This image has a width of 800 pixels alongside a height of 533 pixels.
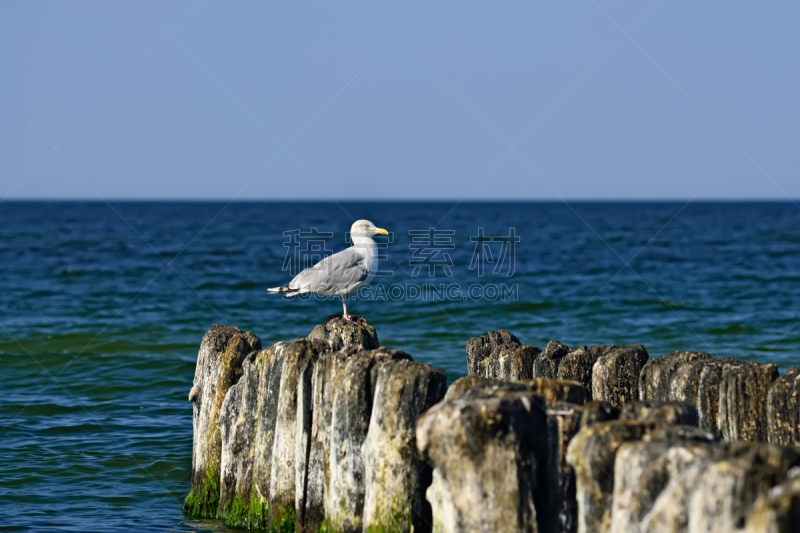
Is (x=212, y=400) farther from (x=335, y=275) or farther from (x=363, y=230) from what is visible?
(x=363, y=230)

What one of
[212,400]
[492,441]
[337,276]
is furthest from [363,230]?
[492,441]

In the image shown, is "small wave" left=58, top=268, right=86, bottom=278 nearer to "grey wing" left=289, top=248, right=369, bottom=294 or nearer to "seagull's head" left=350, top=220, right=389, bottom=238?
"seagull's head" left=350, top=220, right=389, bottom=238

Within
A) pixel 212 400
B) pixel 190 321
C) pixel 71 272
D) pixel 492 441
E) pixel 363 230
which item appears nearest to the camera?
pixel 492 441

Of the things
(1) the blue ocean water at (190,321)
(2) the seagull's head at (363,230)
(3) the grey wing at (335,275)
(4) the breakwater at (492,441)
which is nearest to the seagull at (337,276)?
(3) the grey wing at (335,275)

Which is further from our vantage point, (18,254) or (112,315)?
(18,254)

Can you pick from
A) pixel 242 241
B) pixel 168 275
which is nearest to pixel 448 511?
pixel 168 275

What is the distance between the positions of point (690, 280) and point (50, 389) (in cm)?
1872

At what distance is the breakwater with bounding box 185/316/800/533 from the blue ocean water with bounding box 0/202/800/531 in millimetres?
1047

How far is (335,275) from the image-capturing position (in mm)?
8703

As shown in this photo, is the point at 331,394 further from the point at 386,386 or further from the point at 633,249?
the point at 633,249

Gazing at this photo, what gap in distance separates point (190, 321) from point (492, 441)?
52.2 ft

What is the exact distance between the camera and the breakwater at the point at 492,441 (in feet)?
9.24

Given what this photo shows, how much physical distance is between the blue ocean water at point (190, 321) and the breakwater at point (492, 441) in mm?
1047

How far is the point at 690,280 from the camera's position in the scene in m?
24.3
